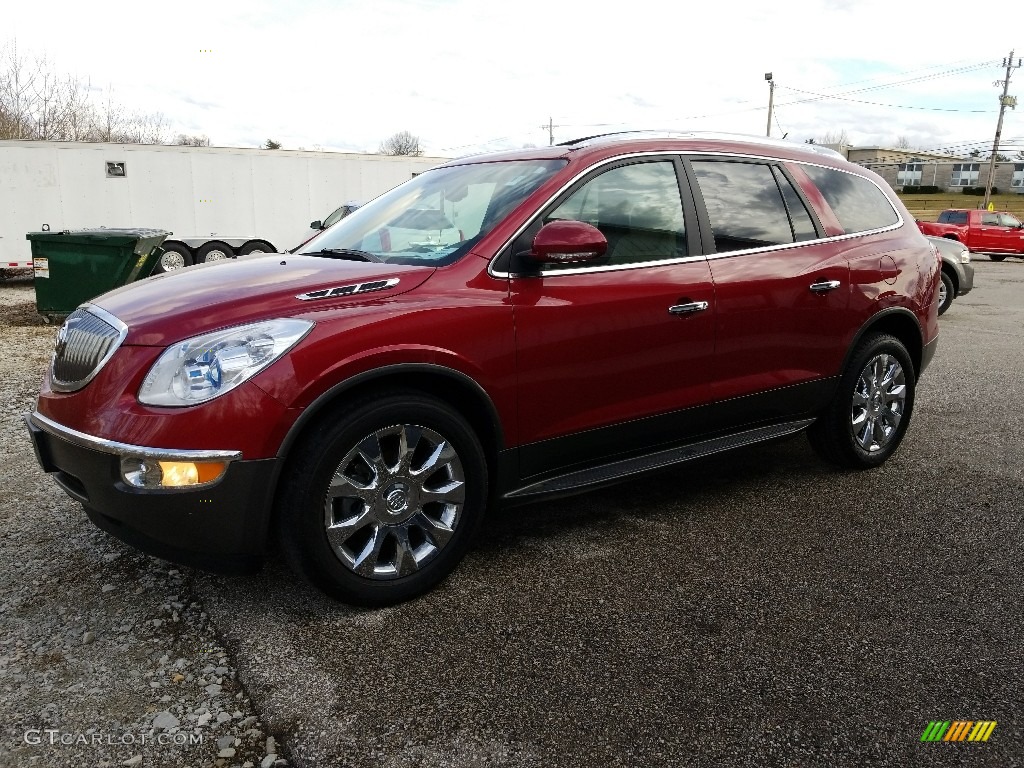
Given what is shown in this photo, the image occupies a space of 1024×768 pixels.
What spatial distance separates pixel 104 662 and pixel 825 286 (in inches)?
143

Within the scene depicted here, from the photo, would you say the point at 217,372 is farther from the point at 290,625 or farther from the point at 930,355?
the point at 930,355

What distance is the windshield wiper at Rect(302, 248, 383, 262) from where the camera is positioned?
342cm

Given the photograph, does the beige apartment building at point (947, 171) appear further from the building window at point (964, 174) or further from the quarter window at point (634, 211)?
the quarter window at point (634, 211)

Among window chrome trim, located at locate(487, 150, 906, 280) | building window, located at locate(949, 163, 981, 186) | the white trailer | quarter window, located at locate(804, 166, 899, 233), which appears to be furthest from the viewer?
building window, located at locate(949, 163, 981, 186)

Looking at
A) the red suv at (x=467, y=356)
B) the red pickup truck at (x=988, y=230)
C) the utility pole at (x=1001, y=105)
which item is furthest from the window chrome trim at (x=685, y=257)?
the utility pole at (x=1001, y=105)

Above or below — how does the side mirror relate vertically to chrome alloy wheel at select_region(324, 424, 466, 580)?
above

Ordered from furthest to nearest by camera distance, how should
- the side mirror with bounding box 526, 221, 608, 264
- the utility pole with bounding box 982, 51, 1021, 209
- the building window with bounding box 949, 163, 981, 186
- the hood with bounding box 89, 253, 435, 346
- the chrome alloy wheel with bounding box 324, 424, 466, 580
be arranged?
1. the building window with bounding box 949, 163, 981, 186
2. the utility pole with bounding box 982, 51, 1021, 209
3. the side mirror with bounding box 526, 221, 608, 264
4. the chrome alloy wheel with bounding box 324, 424, 466, 580
5. the hood with bounding box 89, 253, 435, 346

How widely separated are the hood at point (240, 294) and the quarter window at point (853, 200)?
2.49 m

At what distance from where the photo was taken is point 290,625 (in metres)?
2.90

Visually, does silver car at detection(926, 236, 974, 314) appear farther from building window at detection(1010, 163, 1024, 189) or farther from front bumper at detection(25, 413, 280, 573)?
building window at detection(1010, 163, 1024, 189)

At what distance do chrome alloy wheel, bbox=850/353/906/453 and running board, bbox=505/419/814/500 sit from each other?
0.40m

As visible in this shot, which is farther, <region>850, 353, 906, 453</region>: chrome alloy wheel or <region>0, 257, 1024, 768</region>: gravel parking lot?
<region>850, 353, 906, 453</region>: chrome alloy wheel

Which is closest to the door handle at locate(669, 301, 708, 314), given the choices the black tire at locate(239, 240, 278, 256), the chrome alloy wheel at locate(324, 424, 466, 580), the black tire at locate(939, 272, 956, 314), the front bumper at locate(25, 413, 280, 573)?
the chrome alloy wheel at locate(324, 424, 466, 580)

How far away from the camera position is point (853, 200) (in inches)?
178
